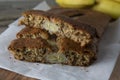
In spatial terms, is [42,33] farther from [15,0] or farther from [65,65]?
[15,0]

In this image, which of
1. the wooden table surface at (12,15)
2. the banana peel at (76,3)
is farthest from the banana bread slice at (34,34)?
the banana peel at (76,3)

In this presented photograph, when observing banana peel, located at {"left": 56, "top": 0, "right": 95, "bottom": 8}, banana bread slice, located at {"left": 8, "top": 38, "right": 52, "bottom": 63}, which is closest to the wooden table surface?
banana bread slice, located at {"left": 8, "top": 38, "right": 52, "bottom": 63}

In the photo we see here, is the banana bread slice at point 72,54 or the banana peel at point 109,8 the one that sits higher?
the banana peel at point 109,8

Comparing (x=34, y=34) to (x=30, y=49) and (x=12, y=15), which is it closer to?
(x=30, y=49)

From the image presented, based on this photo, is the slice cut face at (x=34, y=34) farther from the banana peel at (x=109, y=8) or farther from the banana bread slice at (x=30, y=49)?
the banana peel at (x=109, y=8)

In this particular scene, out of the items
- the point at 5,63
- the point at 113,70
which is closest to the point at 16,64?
the point at 5,63

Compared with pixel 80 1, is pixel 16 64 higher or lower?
lower
